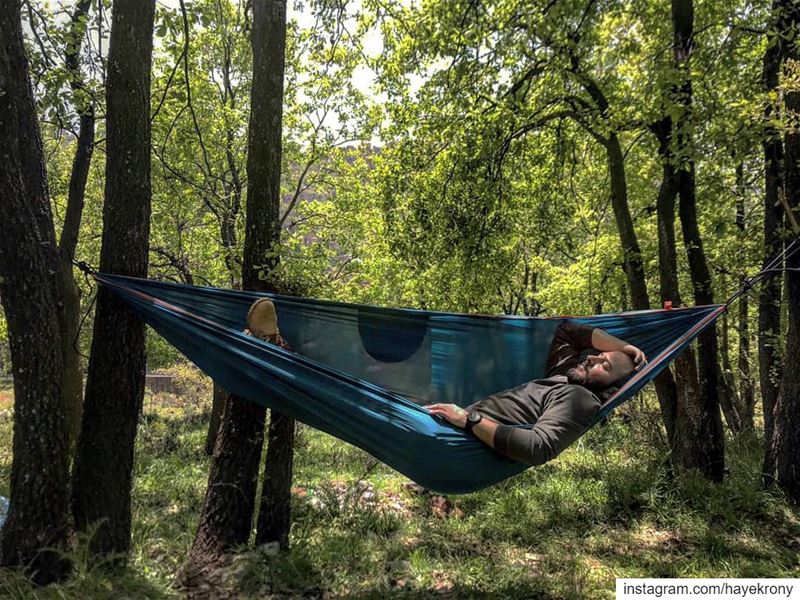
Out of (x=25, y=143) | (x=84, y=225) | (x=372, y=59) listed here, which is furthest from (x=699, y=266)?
(x=84, y=225)

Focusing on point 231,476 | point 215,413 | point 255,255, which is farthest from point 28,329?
point 215,413

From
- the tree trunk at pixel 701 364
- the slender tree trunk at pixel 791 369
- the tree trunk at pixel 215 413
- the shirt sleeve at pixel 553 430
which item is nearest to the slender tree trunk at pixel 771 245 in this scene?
the slender tree trunk at pixel 791 369

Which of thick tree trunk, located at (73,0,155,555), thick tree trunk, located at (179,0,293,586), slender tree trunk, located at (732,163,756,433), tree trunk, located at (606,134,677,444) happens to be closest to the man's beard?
thick tree trunk, located at (179,0,293,586)

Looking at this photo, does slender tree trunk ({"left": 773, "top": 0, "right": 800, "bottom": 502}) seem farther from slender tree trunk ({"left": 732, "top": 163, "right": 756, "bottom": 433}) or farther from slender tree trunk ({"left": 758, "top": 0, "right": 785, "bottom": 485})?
slender tree trunk ({"left": 732, "top": 163, "right": 756, "bottom": 433})

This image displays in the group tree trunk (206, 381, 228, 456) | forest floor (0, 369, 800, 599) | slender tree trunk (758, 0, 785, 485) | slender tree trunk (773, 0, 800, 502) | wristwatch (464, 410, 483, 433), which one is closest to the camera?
wristwatch (464, 410, 483, 433)

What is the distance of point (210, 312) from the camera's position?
79.0 inches

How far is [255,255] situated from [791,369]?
3.10 meters

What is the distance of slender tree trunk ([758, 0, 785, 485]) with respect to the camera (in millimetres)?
2963

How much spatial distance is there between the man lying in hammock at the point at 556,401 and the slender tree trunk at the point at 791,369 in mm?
1333

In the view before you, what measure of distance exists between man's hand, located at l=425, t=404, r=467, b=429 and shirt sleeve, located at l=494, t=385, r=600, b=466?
0.13m

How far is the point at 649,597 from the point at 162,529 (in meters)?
2.60

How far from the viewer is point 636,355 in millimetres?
2176

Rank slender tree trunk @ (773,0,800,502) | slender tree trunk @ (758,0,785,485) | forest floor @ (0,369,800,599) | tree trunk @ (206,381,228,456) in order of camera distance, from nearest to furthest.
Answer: forest floor @ (0,369,800,599)
slender tree trunk @ (773,0,800,502)
slender tree trunk @ (758,0,785,485)
tree trunk @ (206,381,228,456)

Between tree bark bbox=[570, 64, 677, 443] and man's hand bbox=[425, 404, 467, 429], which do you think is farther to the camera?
tree bark bbox=[570, 64, 677, 443]
